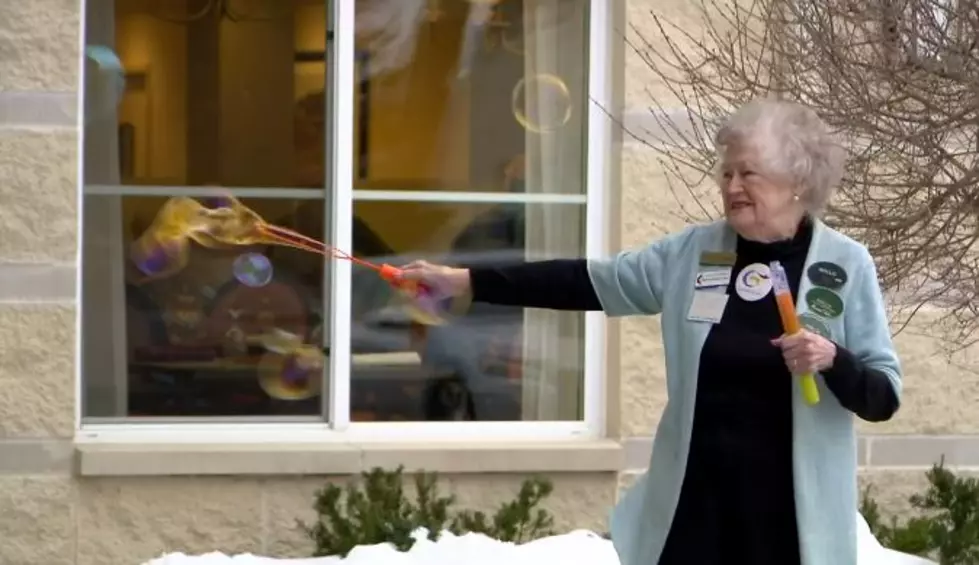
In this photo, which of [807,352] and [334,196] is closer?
[807,352]

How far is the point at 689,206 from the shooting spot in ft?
20.9

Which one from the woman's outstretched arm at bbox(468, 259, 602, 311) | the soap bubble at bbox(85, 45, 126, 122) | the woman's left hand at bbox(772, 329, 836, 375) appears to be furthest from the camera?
the soap bubble at bbox(85, 45, 126, 122)

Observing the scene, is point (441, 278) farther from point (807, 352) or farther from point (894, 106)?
point (894, 106)

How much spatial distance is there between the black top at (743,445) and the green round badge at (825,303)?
5cm

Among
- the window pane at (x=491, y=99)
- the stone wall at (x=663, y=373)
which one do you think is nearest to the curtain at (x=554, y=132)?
the window pane at (x=491, y=99)

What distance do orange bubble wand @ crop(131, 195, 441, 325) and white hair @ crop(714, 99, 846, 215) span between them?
1942 mm

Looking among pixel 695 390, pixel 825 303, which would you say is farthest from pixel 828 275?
pixel 695 390

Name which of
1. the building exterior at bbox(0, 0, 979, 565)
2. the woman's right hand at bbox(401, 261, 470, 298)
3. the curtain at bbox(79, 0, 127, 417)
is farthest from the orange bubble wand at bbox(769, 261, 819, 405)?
the curtain at bbox(79, 0, 127, 417)

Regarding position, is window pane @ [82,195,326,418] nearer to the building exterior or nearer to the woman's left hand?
the building exterior

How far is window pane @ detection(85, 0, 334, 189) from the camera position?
6176mm

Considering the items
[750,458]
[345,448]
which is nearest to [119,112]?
[345,448]

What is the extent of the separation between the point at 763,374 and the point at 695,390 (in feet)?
0.53

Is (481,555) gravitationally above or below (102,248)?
below

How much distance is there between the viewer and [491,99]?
257 inches
